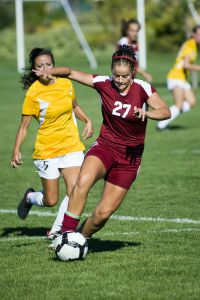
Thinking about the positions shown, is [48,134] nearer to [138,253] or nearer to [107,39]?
[138,253]

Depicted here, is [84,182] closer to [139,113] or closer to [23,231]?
[139,113]

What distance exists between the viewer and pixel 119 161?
319 inches

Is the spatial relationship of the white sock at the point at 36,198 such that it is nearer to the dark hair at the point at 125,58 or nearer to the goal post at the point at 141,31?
the dark hair at the point at 125,58

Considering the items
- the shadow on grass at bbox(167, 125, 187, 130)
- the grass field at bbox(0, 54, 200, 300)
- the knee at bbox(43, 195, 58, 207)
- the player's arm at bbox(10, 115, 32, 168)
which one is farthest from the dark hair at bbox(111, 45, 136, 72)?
the shadow on grass at bbox(167, 125, 187, 130)

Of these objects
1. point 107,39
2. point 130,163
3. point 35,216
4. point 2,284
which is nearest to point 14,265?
point 2,284

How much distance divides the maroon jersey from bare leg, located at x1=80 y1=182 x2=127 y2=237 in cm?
43

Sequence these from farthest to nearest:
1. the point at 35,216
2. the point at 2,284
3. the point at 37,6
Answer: the point at 37,6, the point at 35,216, the point at 2,284

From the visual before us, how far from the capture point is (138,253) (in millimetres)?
8078

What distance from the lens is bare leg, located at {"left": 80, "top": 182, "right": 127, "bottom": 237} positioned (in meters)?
8.02

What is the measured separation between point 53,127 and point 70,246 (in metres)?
1.87

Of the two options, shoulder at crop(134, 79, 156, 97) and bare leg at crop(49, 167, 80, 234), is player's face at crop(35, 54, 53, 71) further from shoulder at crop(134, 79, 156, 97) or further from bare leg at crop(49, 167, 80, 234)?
shoulder at crop(134, 79, 156, 97)

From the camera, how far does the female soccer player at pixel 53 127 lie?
30.0ft

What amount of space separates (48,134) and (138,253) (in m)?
1.85

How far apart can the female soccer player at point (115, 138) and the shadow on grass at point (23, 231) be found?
1.38 m
